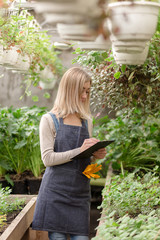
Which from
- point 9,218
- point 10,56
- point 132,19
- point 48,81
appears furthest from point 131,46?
point 48,81

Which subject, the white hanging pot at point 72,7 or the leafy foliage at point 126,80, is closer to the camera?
the white hanging pot at point 72,7

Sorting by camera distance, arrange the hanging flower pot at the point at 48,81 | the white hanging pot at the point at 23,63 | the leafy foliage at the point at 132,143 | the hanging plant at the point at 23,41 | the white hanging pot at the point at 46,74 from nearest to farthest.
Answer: the hanging plant at the point at 23,41 → the white hanging pot at the point at 23,63 → the leafy foliage at the point at 132,143 → the white hanging pot at the point at 46,74 → the hanging flower pot at the point at 48,81

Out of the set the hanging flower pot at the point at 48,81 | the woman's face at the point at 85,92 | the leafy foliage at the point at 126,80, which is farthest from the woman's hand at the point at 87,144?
the hanging flower pot at the point at 48,81

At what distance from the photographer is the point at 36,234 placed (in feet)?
9.35

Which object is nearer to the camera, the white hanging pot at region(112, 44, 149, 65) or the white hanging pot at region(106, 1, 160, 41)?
the white hanging pot at region(106, 1, 160, 41)

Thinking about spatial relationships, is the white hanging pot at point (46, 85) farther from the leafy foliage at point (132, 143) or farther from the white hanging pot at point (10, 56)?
the white hanging pot at point (10, 56)

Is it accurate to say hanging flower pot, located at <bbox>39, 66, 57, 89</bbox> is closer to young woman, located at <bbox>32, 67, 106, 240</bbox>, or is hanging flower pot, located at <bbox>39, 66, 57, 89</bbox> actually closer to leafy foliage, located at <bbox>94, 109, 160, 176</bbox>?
leafy foliage, located at <bbox>94, 109, 160, 176</bbox>

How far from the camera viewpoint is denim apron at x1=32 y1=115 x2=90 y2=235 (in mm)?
2129

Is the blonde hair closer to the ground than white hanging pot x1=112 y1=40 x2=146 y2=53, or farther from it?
closer to the ground

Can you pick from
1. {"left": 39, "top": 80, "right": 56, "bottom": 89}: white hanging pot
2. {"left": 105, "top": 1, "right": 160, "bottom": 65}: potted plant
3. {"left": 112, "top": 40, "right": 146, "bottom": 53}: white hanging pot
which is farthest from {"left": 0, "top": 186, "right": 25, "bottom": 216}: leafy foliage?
{"left": 39, "top": 80, "right": 56, "bottom": 89}: white hanging pot

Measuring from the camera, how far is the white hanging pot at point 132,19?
85 centimetres

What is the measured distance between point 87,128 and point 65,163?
265 millimetres

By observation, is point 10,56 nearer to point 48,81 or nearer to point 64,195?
point 64,195

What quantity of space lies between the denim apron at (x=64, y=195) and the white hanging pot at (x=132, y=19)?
4.11 ft
